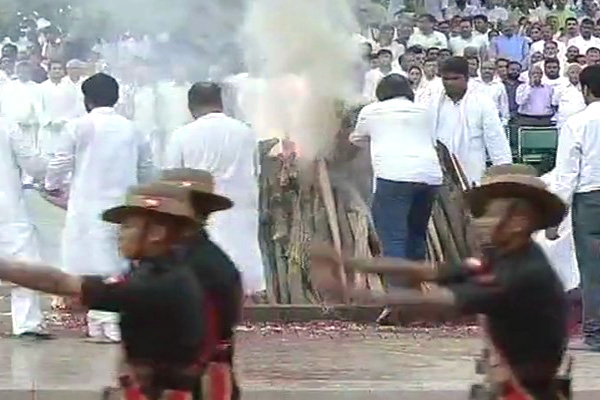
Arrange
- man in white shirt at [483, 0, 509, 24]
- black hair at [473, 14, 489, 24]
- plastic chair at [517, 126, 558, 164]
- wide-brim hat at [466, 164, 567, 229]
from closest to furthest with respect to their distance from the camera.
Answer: wide-brim hat at [466, 164, 567, 229] < plastic chair at [517, 126, 558, 164] < black hair at [473, 14, 489, 24] < man in white shirt at [483, 0, 509, 24]

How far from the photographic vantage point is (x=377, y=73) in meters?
13.7

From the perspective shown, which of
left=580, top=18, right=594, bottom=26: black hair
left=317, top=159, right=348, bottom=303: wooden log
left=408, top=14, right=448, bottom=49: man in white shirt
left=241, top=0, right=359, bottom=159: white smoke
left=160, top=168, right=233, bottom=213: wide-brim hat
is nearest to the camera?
left=160, top=168, right=233, bottom=213: wide-brim hat

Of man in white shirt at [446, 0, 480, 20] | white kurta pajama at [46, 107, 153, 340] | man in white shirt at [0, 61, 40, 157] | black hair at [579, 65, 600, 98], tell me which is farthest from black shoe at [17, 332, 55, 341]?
man in white shirt at [446, 0, 480, 20]

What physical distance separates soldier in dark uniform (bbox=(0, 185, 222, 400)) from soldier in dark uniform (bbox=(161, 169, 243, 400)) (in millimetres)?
318

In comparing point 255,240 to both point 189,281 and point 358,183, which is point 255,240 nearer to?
point 358,183

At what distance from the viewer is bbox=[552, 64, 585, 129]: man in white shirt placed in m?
14.4

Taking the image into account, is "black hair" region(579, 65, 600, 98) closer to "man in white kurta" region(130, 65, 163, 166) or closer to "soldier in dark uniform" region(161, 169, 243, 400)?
"man in white kurta" region(130, 65, 163, 166)

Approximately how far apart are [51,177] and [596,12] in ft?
28.4

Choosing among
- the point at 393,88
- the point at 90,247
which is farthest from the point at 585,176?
the point at 90,247

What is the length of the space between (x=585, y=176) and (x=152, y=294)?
5062 millimetres

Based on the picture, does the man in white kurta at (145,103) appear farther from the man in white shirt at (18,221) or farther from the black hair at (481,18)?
the black hair at (481,18)

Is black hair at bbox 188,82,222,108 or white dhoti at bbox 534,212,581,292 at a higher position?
black hair at bbox 188,82,222,108

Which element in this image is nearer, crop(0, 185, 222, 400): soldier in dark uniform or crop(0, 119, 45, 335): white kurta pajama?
crop(0, 185, 222, 400): soldier in dark uniform

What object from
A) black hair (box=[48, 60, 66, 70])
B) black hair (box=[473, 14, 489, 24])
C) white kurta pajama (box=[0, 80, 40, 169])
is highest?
black hair (box=[473, 14, 489, 24])
